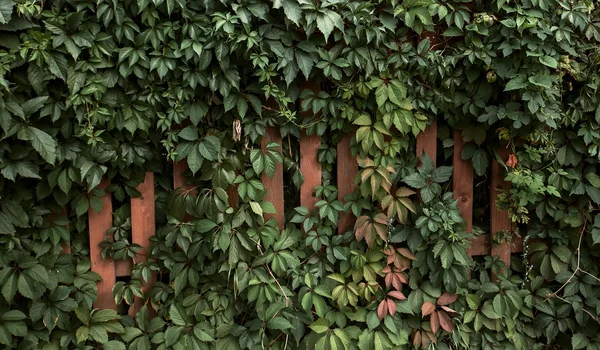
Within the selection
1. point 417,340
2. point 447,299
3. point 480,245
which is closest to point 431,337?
point 417,340

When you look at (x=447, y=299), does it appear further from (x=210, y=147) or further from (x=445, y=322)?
(x=210, y=147)

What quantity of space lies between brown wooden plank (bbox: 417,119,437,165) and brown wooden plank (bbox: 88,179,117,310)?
5.20 feet

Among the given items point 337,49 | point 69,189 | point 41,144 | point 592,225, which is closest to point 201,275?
point 69,189

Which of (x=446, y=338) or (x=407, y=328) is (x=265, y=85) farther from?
(x=446, y=338)

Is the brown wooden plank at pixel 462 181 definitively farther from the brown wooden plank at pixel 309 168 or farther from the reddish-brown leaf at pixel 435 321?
the brown wooden plank at pixel 309 168

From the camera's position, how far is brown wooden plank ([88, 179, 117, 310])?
2723 mm

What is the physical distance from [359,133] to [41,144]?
4.75ft

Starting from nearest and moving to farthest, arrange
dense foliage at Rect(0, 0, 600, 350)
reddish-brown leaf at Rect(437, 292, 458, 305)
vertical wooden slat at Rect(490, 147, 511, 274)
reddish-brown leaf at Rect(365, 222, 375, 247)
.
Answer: dense foliage at Rect(0, 0, 600, 350) < reddish-brown leaf at Rect(365, 222, 375, 247) < reddish-brown leaf at Rect(437, 292, 458, 305) < vertical wooden slat at Rect(490, 147, 511, 274)

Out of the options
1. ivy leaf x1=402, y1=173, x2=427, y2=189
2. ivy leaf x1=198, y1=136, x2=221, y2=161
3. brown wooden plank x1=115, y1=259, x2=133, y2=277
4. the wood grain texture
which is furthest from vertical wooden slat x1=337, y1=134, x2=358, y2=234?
brown wooden plank x1=115, y1=259, x2=133, y2=277

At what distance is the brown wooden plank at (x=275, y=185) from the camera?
2.81 meters

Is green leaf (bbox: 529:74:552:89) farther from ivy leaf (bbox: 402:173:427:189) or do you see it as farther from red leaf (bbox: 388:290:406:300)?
red leaf (bbox: 388:290:406:300)

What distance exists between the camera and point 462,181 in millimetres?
2953

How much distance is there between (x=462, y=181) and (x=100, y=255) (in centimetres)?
189

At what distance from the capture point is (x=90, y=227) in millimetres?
2719
